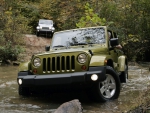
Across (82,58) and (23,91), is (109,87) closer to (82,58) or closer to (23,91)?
(82,58)

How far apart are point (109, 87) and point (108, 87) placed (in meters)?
0.03

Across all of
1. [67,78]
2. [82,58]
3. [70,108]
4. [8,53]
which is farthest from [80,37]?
[8,53]

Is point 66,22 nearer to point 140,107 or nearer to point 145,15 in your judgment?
point 145,15

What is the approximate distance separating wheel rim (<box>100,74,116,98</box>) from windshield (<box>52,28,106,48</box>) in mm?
1250

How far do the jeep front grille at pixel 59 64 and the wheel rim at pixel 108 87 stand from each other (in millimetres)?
787

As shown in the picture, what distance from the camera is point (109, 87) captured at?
6.21 m

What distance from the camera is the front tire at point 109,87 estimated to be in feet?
19.8

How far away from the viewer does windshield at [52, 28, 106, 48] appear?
722 centimetres

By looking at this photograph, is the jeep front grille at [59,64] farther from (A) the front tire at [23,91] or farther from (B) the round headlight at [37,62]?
(A) the front tire at [23,91]

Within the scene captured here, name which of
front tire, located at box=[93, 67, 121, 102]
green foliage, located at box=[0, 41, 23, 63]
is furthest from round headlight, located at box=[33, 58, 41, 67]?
green foliage, located at box=[0, 41, 23, 63]

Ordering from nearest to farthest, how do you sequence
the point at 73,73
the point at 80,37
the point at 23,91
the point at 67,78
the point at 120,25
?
the point at 67,78 < the point at 73,73 < the point at 23,91 < the point at 80,37 < the point at 120,25

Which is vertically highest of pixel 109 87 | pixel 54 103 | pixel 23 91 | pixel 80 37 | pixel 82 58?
pixel 80 37

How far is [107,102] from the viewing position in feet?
19.7

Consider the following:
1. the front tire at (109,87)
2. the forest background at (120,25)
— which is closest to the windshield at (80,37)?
the front tire at (109,87)
